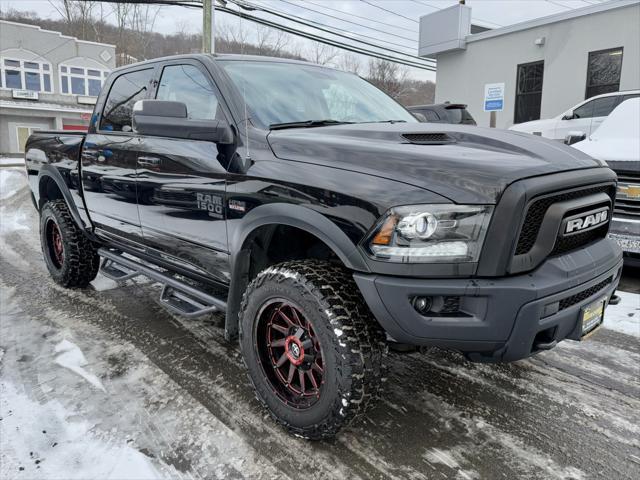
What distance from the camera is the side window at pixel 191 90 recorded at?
10.2 ft

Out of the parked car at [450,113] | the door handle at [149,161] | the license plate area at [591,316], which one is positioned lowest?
the license plate area at [591,316]

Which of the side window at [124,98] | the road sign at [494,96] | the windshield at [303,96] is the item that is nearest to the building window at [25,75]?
the road sign at [494,96]

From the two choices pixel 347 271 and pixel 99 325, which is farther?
pixel 99 325

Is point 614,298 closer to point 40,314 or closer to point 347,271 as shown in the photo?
point 347,271

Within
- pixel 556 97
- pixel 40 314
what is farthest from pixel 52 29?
pixel 40 314

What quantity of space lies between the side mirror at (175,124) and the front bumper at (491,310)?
3.85ft

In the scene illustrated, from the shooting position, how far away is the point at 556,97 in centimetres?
1527

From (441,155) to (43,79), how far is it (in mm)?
40757

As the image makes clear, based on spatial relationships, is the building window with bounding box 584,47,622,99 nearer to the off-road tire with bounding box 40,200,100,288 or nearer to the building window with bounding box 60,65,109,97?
the off-road tire with bounding box 40,200,100,288

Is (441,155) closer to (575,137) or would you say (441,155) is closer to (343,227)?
(343,227)

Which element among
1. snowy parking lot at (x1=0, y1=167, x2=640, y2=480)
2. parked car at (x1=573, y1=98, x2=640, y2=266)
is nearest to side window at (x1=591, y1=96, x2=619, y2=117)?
parked car at (x1=573, y1=98, x2=640, y2=266)

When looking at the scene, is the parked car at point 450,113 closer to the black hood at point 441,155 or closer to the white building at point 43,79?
the black hood at point 441,155

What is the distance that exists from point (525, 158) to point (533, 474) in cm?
140

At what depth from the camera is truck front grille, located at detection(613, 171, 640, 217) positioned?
4980 mm
